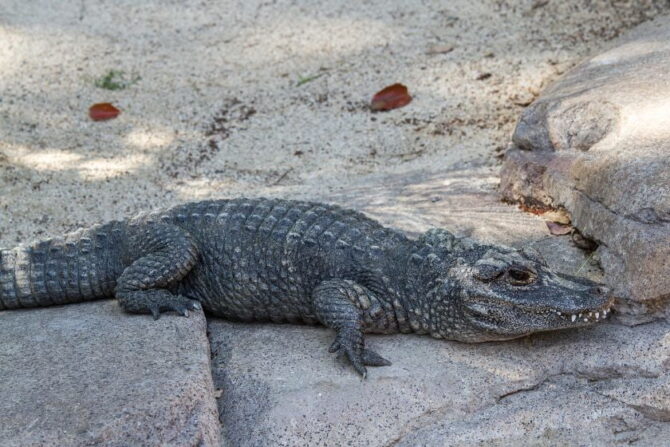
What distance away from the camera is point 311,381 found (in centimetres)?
388

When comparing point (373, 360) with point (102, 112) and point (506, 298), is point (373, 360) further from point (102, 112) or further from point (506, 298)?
point (102, 112)

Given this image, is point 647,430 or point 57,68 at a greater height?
point 57,68

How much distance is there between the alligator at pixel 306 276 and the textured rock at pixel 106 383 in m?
0.33

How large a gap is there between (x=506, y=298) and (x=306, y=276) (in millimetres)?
1154

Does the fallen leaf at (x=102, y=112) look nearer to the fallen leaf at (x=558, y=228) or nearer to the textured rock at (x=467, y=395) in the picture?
the textured rock at (x=467, y=395)

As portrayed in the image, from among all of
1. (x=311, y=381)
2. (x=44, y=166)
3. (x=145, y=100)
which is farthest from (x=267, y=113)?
(x=311, y=381)

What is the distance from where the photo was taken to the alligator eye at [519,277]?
13.2ft

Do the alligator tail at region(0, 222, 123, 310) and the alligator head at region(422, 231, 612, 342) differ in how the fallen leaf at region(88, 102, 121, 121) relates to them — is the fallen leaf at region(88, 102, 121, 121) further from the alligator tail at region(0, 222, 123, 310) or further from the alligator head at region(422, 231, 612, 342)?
the alligator head at region(422, 231, 612, 342)

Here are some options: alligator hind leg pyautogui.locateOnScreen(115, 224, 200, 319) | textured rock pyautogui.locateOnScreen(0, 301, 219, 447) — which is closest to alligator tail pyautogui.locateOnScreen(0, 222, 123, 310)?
alligator hind leg pyautogui.locateOnScreen(115, 224, 200, 319)

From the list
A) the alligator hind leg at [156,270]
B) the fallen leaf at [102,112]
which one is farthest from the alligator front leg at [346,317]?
the fallen leaf at [102,112]

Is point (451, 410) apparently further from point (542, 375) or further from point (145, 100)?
point (145, 100)

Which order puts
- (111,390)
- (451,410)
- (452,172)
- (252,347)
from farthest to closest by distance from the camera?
(452,172) < (252,347) < (451,410) < (111,390)

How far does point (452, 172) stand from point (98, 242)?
9.09 ft

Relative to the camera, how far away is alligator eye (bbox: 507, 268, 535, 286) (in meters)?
4.02
